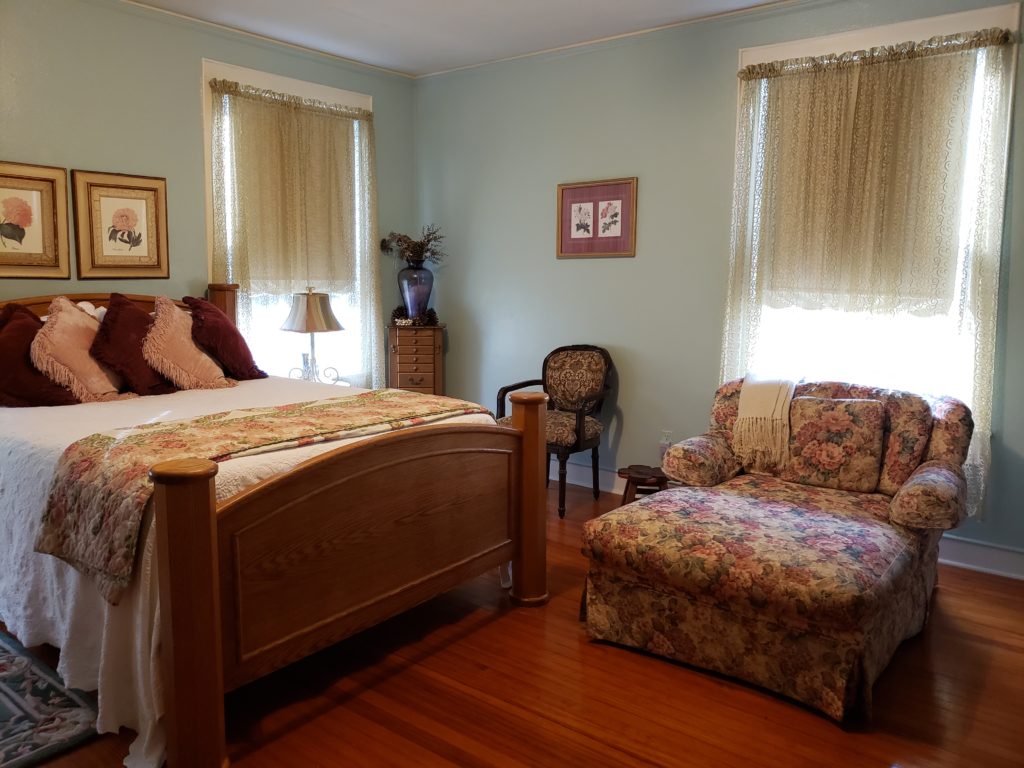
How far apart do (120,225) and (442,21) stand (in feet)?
6.58

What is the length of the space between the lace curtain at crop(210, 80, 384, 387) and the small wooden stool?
2.08 metres

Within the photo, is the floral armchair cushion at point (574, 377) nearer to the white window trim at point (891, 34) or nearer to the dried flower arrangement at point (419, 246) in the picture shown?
the dried flower arrangement at point (419, 246)

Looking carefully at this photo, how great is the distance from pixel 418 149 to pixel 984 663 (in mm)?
4519

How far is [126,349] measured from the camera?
11.4 ft

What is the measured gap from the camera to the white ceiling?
396 centimetres

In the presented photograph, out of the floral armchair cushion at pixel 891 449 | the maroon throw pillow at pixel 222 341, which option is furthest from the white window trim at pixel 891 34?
the maroon throw pillow at pixel 222 341

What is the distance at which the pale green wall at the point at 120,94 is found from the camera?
143 inches

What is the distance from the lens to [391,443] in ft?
8.27

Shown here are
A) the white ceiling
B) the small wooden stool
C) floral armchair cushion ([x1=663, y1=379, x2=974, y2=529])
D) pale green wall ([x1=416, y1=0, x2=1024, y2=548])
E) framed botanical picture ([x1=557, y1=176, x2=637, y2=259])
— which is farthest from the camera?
framed botanical picture ([x1=557, y1=176, x2=637, y2=259])

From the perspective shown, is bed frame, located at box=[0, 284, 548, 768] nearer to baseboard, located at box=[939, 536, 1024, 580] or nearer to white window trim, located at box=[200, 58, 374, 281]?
baseboard, located at box=[939, 536, 1024, 580]

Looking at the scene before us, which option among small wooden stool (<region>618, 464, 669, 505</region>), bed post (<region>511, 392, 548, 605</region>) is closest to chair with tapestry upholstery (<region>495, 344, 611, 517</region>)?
small wooden stool (<region>618, 464, 669, 505</region>)

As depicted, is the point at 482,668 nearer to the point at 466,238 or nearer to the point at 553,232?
the point at 553,232

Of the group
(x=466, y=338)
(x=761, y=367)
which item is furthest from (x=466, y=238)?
(x=761, y=367)

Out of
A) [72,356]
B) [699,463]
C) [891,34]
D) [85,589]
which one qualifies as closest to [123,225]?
[72,356]
